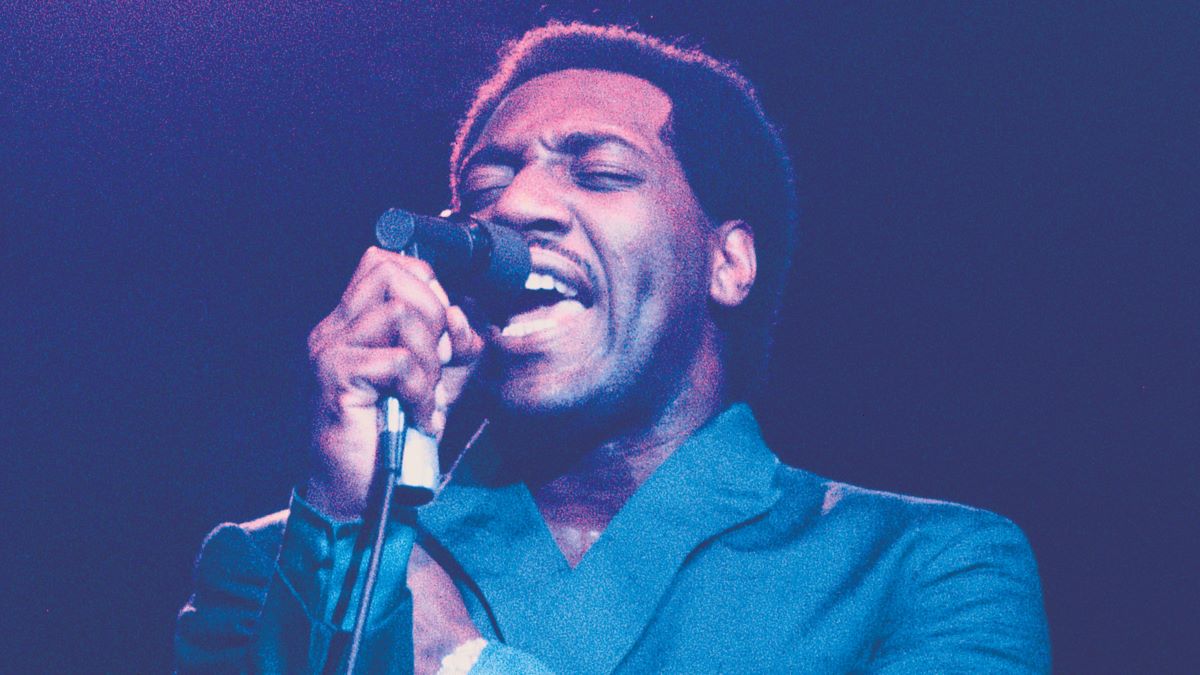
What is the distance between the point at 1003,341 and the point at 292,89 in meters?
1.80

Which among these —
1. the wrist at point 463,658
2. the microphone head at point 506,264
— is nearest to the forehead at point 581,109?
the microphone head at point 506,264

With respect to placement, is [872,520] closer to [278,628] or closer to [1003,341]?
[1003,341]

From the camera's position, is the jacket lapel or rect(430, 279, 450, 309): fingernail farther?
the jacket lapel

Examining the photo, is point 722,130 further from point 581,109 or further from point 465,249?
point 465,249

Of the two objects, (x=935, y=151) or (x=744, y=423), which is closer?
(x=744, y=423)

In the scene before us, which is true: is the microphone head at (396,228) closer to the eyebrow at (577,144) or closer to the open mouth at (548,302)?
the open mouth at (548,302)

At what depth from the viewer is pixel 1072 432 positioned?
210 centimetres

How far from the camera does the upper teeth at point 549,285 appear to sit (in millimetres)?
1825

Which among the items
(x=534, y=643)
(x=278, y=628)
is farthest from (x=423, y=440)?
(x=534, y=643)

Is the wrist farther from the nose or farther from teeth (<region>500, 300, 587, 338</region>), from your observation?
the nose

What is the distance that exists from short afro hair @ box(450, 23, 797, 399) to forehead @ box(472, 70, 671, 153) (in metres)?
0.11

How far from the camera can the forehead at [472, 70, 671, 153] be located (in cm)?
207

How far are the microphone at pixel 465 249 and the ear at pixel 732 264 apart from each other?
2.42ft

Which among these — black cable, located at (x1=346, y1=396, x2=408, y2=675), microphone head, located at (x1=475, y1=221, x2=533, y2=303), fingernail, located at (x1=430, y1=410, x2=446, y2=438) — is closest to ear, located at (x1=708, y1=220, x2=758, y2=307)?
microphone head, located at (x1=475, y1=221, x2=533, y2=303)
